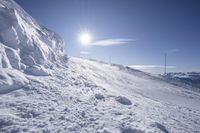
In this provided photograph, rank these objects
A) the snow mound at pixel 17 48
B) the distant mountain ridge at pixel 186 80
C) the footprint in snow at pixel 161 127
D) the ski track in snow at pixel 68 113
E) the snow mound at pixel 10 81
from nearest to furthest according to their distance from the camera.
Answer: the ski track in snow at pixel 68 113 → the snow mound at pixel 10 81 → the footprint in snow at pixel 161 127 → the snow mound at pixel 17 48 → the distant mountain ridge at pixel 186 80

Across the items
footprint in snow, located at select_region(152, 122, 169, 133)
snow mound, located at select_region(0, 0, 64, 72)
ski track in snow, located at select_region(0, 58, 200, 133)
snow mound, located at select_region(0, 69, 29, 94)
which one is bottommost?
footprint in snow, located at select_region(152, 122, 169, 133)

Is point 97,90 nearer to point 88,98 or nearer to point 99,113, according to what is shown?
point 88,98

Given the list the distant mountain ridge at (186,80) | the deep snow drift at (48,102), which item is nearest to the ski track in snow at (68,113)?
the deep snow drift at (48,102)

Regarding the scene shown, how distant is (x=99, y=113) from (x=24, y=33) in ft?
30.3

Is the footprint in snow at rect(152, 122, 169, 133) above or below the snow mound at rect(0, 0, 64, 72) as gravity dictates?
below

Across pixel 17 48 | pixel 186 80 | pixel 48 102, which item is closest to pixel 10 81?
pixel 48 102

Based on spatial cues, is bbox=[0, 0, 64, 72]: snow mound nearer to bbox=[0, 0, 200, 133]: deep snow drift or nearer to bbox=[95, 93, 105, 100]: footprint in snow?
bbox=[0, 0, 200, 133]: deep snow drift

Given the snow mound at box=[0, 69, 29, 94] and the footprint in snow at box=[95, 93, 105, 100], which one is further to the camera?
the footprint in snow at box=[95, 93, 105, 100]

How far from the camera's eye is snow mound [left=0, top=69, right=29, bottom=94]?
9.42m

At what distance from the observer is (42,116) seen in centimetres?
852

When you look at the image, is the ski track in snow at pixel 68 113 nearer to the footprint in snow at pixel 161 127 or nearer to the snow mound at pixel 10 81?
the footprint in snow at pixel 161 127

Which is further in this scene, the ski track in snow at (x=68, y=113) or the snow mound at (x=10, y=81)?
the snow mound at (x=10, y=81)

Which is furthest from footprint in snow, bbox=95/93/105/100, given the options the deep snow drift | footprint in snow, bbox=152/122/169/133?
footprint in snow, bbox=152/122/169/133

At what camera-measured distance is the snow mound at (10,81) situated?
30.9ft
